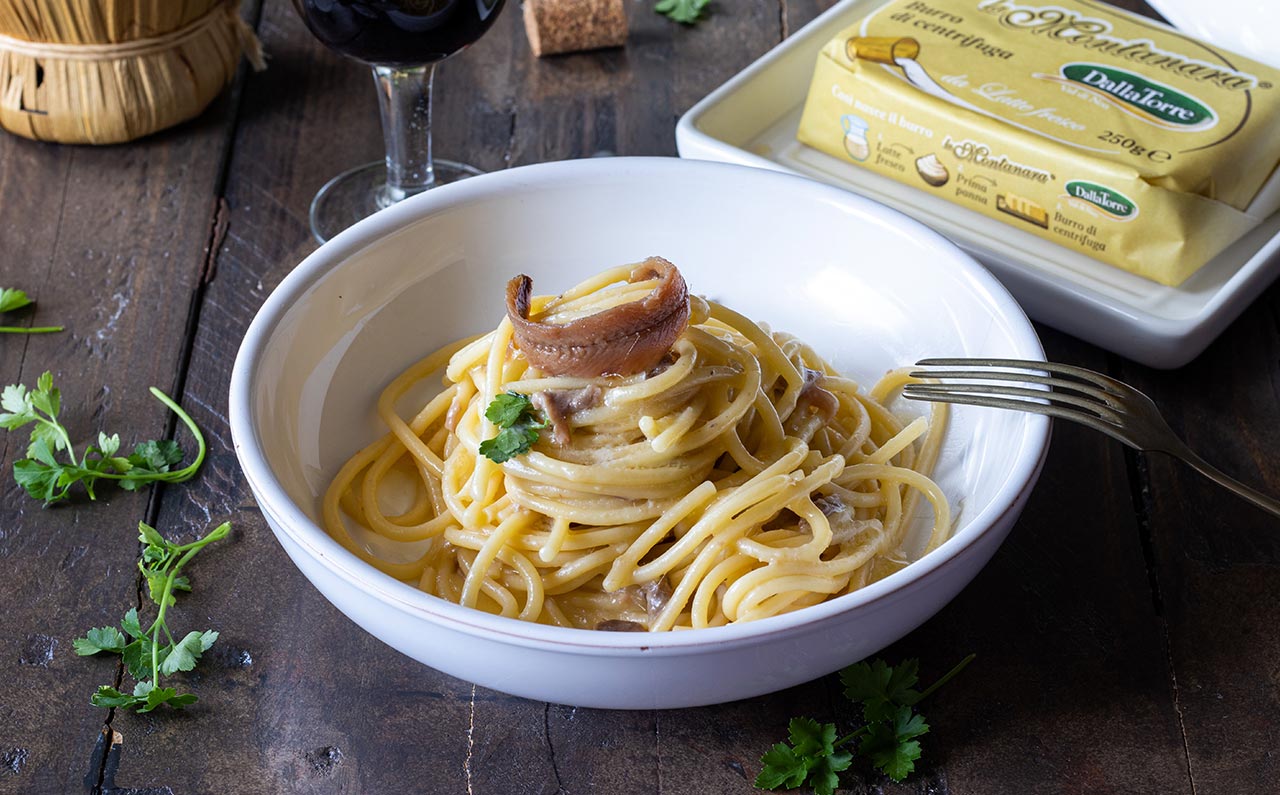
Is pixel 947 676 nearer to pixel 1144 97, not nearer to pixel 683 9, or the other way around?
pixel 1144 97

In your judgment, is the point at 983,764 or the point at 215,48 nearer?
the point at 983,764

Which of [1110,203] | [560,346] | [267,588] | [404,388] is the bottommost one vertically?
[267,588]

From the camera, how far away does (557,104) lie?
3.47 meters

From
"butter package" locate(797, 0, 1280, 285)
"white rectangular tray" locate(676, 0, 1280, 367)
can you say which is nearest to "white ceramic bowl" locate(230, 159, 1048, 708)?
"white rectangular tray" locate(676, 0, 1280, 367)

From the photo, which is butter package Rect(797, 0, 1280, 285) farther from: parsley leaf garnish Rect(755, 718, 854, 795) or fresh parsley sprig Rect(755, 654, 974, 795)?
parsley leaf garnish Rect(755, 718, 854, 795)

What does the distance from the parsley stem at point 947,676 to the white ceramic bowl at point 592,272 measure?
0.21m

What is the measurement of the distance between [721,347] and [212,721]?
3.20ft

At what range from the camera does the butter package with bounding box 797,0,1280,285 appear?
270cm

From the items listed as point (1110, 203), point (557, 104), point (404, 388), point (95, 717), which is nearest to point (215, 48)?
point (557, 104)

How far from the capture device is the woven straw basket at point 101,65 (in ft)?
10.0

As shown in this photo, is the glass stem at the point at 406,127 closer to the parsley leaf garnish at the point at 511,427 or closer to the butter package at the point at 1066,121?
the butter package at the point at 1066,121

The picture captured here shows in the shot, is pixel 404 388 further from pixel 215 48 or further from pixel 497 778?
pixel 215 48

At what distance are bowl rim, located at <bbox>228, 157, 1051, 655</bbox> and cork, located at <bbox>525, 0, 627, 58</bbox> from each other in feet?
3.96

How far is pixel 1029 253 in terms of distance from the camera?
9.28 feet
